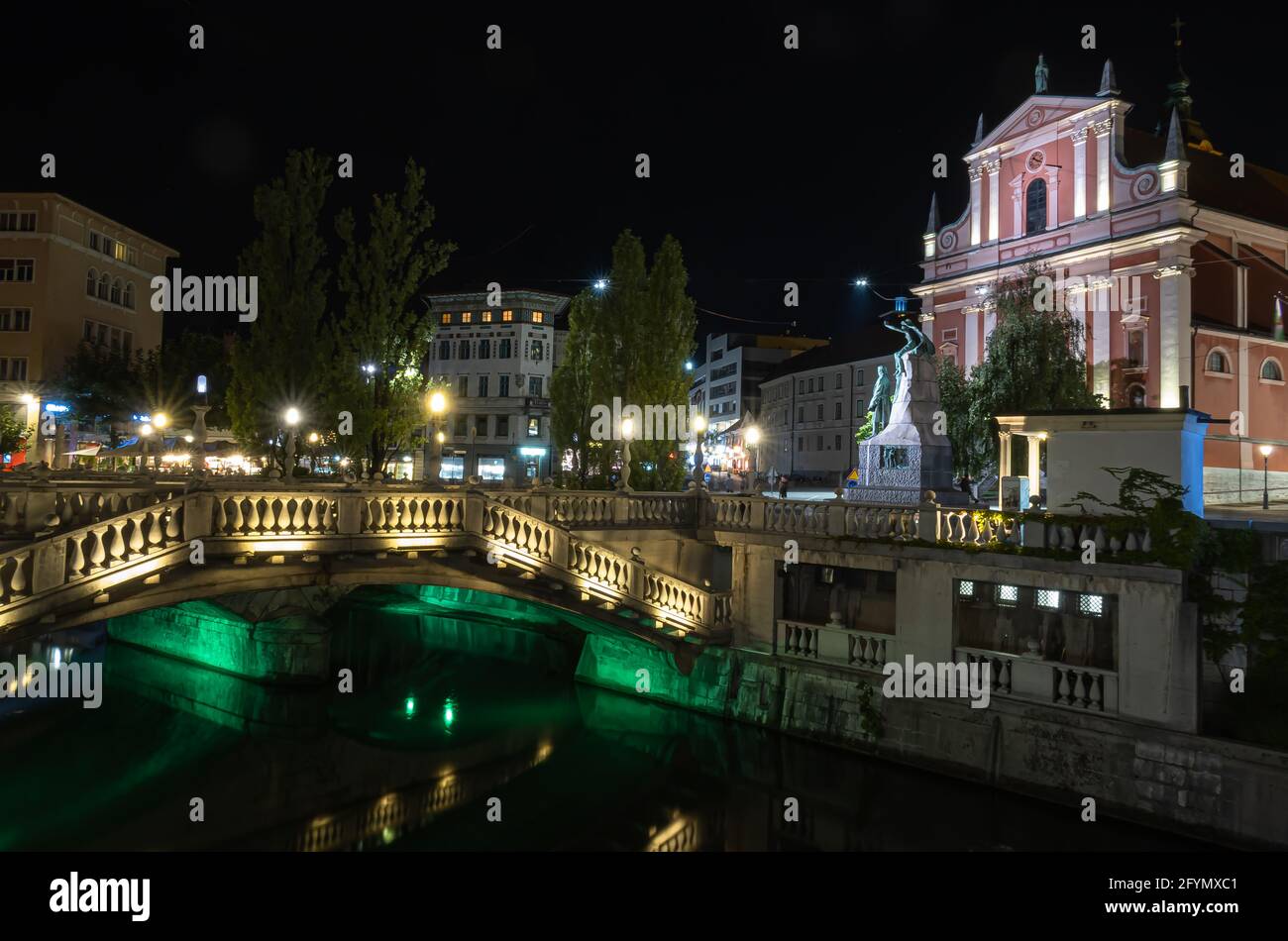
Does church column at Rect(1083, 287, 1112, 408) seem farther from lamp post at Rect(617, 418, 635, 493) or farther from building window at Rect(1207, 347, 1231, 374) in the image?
lamp post at Rect(617, 418, 635, 493)

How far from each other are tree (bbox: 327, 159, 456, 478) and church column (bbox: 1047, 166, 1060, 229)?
1332 inches

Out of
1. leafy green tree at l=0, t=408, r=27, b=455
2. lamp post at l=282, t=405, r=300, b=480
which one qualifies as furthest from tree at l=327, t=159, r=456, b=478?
leafy green tree at l=0, t=408, r=27, b=455

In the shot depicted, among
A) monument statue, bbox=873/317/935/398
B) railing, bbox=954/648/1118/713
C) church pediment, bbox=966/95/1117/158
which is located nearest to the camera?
railing, bbox=954/648/1118/713

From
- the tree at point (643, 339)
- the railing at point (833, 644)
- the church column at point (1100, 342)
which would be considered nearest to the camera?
the railing at point (833, 644)

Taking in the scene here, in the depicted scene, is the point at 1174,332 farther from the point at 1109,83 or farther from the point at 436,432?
the point at 436,432

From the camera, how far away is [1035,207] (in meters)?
47.2

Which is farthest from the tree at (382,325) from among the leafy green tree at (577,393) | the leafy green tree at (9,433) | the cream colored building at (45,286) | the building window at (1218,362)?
the building window at (1218,362)

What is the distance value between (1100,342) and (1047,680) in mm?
32058

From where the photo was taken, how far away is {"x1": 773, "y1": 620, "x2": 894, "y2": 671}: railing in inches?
770

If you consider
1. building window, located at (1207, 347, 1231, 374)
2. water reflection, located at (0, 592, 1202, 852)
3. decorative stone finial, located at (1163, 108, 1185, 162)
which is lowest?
water reflection, located at (0, 592, 1202, 852)

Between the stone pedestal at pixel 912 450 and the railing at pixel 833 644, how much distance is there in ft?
18.2

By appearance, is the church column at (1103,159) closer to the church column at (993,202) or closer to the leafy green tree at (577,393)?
the church column at (993,202)

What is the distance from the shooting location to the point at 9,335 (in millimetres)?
49938

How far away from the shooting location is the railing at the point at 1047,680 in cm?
1625
